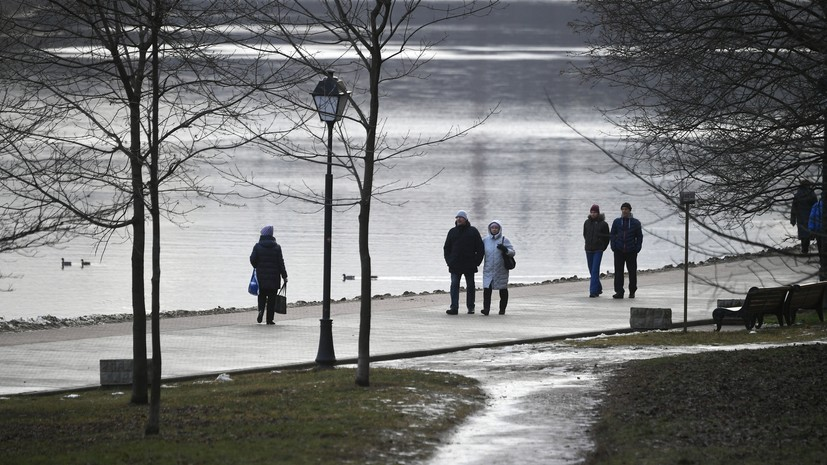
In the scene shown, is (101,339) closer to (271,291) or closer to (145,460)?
(271,291)

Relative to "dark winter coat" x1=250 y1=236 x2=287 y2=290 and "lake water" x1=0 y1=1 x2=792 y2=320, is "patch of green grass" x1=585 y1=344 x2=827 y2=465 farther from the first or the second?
"dark winter coat" x1=250 y1=236 x2=287 y2=290

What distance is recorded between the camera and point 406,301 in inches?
1080

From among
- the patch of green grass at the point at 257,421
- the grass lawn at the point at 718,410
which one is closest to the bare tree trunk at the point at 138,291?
the patch of green grass at the point at 257,421

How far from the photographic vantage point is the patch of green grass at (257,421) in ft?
35.2

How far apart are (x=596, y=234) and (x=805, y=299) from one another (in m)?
6.16

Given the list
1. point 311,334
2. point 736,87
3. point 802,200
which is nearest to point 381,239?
point 311,334

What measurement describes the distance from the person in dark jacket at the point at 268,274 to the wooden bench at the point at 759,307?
300 inches

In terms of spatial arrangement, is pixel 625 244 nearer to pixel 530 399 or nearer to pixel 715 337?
pixel 715 337

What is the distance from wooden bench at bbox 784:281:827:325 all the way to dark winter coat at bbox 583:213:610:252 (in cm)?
560

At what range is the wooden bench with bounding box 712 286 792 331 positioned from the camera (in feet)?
70.1

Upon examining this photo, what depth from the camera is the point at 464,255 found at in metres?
24.8

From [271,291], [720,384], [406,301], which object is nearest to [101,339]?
[271,291]

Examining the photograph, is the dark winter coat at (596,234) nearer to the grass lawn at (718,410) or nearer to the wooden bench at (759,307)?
the wooden bench at (759,307)

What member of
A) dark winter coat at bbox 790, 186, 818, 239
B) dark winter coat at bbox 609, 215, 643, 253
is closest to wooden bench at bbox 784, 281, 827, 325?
dark winter coat at bbox 609, 215, 643, 253
